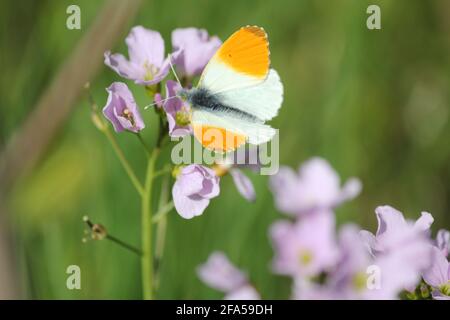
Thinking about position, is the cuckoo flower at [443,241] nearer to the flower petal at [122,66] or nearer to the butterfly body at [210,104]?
the butterfly body at [210,104]

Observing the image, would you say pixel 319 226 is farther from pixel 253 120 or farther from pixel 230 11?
pixel 230 11

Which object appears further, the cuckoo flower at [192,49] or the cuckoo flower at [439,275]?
the cuckoo flower at [192,49]

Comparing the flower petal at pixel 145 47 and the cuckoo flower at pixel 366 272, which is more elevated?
the flower petal at pixel 145 47

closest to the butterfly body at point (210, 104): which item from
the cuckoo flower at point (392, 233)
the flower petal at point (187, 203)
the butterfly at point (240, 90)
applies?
the butterfly at point (240, 90)

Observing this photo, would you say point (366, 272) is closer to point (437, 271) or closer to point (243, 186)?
point (437, 271)

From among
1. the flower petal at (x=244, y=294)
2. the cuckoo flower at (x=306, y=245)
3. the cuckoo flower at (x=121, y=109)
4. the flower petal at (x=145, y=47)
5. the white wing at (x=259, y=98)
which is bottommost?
the flower petal at (x=244, y=294)

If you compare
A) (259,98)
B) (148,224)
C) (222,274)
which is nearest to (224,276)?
(222,274)

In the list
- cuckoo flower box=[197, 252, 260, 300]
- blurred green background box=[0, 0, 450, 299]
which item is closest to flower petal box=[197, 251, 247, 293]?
cuckoo flower box=[197, 252, 260, 300]
